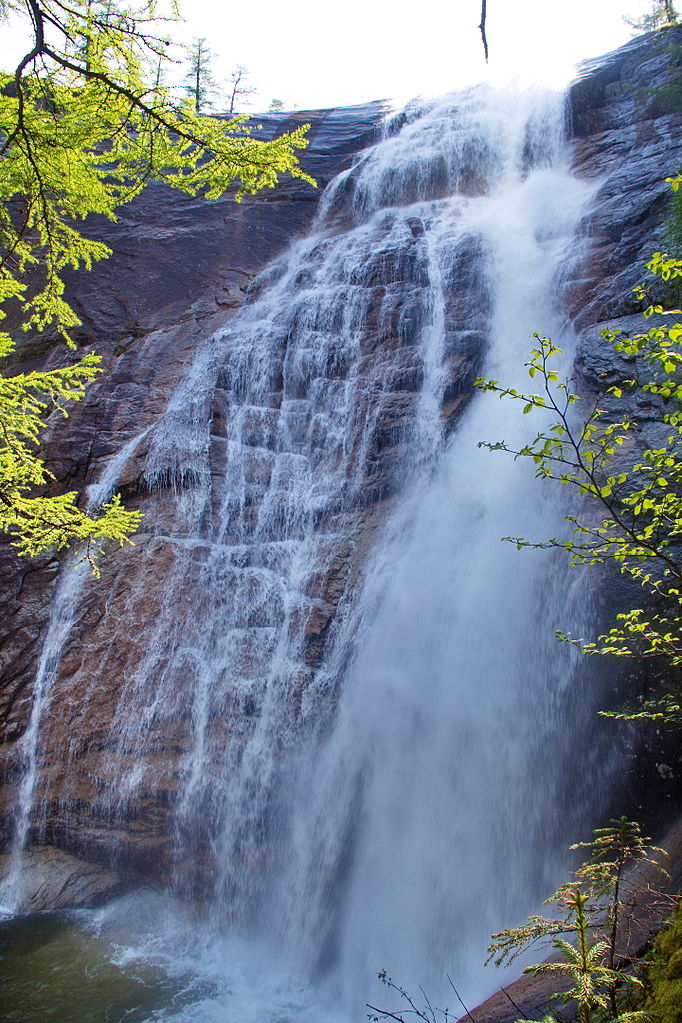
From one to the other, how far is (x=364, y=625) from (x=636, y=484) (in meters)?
3.87

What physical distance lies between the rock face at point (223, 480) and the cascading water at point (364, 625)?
0.05m

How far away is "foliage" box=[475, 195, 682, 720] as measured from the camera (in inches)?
124

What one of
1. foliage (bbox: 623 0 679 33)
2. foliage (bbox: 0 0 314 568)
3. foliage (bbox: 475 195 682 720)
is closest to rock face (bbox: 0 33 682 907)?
foliage (bbox: 475 195 682 720)

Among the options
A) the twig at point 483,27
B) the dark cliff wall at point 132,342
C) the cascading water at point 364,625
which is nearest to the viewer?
the twig at point 483,27

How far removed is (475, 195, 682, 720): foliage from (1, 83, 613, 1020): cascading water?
945mm

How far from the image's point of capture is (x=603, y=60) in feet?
54.3

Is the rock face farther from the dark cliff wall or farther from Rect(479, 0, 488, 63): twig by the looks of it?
Rect(479, 0, 488, 63): twig

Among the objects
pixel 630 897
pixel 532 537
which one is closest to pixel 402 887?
pixel 630 897

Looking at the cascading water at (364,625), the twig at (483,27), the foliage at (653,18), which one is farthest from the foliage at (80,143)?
the foliage at (653,18)

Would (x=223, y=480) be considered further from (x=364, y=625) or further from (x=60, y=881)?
(x=60, y=881)

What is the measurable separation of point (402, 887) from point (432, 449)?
6.08 meters

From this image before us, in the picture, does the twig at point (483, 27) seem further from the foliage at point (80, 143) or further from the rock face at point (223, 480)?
the rock face at point (223, 480)

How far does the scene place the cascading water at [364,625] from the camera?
6.75m

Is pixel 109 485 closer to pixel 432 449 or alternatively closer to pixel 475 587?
pixel 432 449
